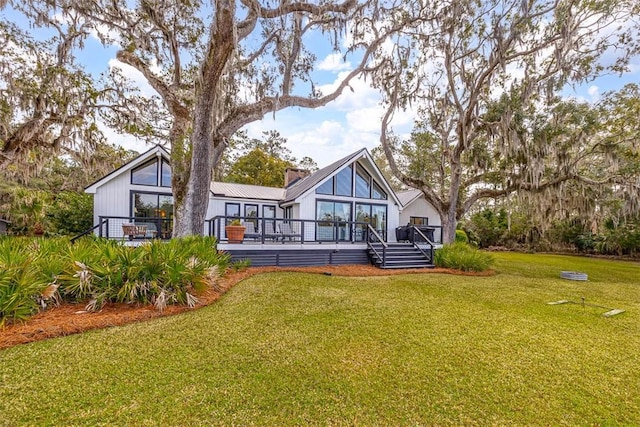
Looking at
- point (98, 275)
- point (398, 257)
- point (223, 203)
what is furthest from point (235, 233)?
point (398, 257)

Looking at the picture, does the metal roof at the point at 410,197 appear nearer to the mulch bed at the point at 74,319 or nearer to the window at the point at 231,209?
the window at the point at 231,209

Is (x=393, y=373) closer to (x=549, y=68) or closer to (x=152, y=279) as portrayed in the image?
(x=152, y=279)

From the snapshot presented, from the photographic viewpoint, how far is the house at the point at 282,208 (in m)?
10.7

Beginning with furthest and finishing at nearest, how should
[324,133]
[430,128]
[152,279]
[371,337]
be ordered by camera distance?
1. [324,133]
2. [430,128]
3. [152,279]
4. [371,337]

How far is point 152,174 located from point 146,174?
0.24m

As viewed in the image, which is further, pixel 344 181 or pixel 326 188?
pixel 344 181

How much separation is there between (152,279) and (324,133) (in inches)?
794

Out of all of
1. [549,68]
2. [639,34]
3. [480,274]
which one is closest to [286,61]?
[480,274]

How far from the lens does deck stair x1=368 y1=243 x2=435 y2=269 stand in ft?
34.7

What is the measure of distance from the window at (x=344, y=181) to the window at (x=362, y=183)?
47 centimetres

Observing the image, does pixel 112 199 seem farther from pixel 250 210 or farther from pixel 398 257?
pixel 398 257

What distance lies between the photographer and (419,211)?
773 inches

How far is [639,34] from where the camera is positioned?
10.9 m

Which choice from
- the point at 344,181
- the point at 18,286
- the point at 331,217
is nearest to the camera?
the point at 18,286
